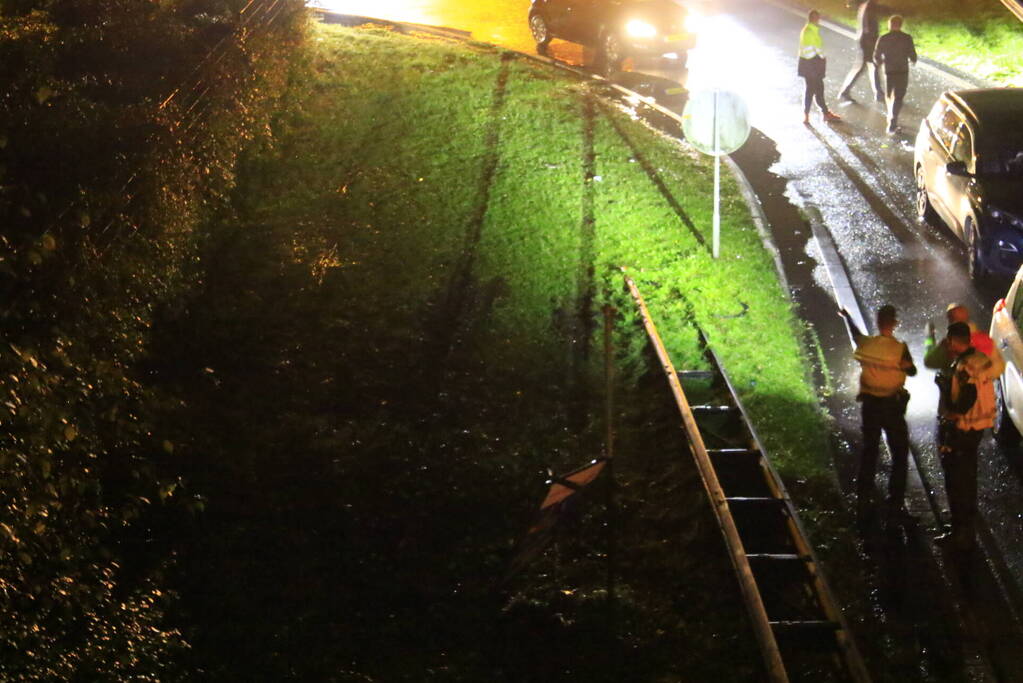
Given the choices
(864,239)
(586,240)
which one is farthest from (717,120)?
(864,239)

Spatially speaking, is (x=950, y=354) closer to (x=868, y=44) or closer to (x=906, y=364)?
(x=906, y=364)

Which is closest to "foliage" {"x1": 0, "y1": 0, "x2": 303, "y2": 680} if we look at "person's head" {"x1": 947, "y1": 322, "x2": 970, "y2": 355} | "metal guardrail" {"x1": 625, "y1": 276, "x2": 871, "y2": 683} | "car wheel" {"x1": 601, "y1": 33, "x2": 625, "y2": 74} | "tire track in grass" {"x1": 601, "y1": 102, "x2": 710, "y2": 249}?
"metal guardrail" {"x1": 625, "y1": 276, "x2": 871, "y2": 683}

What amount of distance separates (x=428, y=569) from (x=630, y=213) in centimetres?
752

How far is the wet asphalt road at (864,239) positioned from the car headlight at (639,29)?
0.82 meters

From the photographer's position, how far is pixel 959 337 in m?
7.58

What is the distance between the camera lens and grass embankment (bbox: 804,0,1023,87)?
2027 centimetres

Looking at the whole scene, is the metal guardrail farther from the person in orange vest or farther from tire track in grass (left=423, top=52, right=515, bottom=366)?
tire track in grass (left=423, top=52, right=515, bottom=366)

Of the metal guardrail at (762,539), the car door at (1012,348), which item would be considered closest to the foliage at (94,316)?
the metal guardrail at (762,539)

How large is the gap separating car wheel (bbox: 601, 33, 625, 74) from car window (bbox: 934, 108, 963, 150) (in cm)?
Answer: 833

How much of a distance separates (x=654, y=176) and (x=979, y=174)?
454cm

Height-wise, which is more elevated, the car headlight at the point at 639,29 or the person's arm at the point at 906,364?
the car headlight at the point at 639,29

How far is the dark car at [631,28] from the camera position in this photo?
2053cm

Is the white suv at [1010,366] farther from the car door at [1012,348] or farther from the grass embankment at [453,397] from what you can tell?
the grass embankment at [453,397]

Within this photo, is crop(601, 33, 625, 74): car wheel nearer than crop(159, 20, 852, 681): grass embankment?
No
